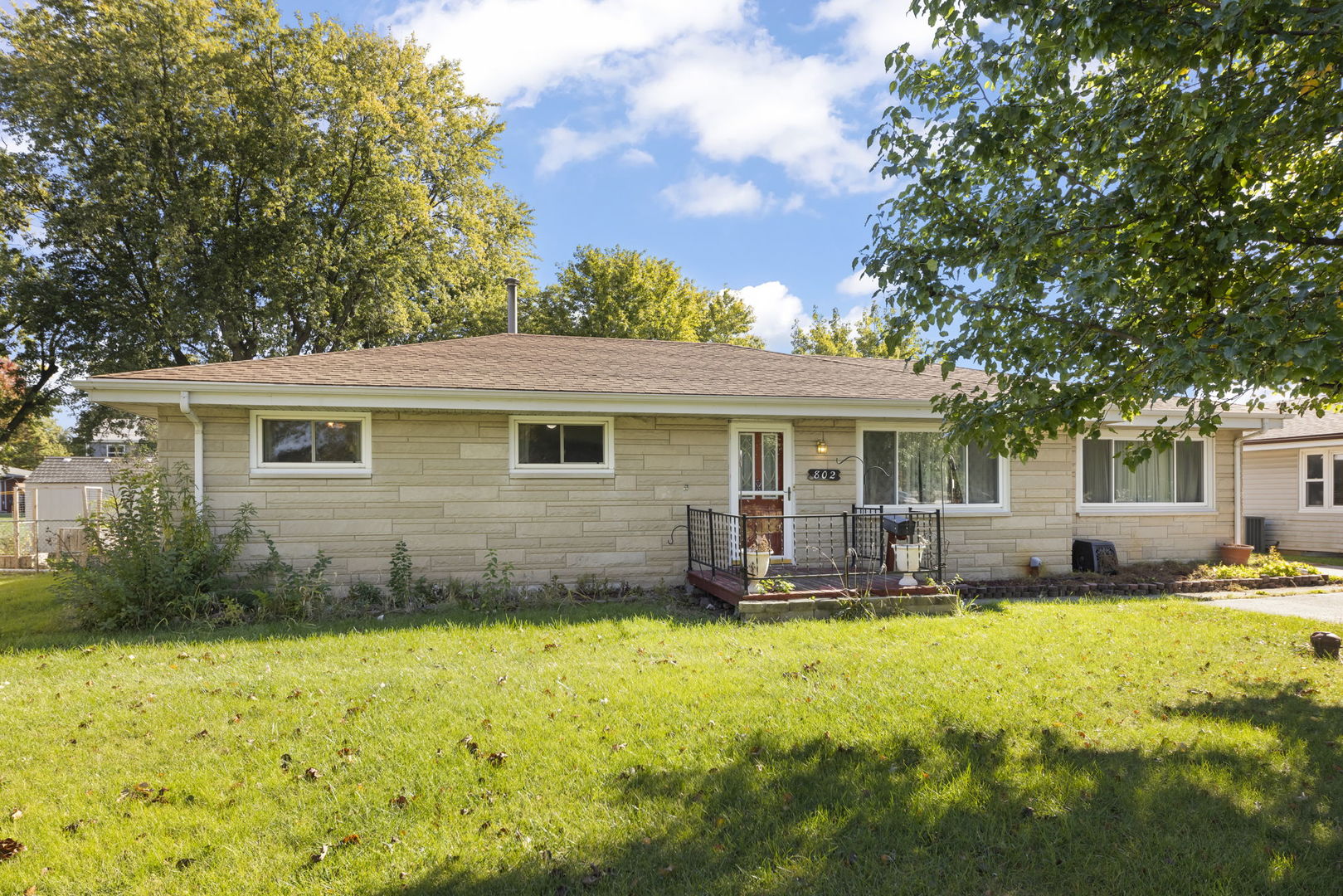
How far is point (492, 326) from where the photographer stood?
79.0 feet

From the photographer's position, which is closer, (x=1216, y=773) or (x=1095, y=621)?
(x=1216, y=773)

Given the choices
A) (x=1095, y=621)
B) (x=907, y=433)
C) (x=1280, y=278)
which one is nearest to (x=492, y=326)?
(x=907, y=433)

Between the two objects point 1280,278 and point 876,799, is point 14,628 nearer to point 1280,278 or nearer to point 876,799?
point 876,799

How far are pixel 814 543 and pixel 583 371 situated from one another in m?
4.27

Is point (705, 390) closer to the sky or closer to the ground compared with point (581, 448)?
closer to the sky

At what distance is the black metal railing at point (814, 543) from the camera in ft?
31.5

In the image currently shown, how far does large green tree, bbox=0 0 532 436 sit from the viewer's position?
17969mm

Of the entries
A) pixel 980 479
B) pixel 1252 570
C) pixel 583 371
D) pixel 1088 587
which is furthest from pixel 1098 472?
pixel 583 371

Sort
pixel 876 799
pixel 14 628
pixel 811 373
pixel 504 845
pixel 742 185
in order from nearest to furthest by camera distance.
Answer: pixel 504 845
pixel 876 799
pixel 14 628
pixel 811 373
pixel 742 185

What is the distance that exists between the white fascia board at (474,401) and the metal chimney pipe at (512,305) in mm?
5718

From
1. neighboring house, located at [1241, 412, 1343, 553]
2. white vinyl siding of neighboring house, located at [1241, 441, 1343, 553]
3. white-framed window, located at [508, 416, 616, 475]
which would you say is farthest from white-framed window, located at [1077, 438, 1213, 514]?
white-framed window, located at [508, 416, 616, 475]

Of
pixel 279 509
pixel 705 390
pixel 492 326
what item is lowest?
pixel 279 509

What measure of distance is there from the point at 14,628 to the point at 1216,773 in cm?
1115

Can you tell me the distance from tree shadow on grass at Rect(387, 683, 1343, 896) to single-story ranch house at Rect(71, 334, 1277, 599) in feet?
13.7
